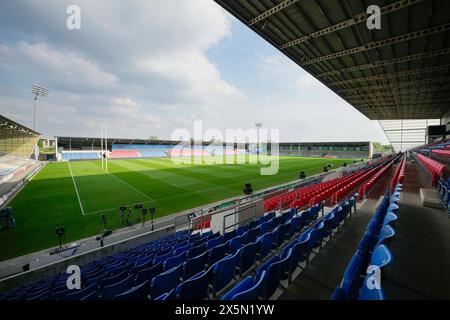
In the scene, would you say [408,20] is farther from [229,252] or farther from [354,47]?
[229,252]

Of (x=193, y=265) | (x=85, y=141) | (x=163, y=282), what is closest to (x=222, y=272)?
(x=193, y=265)

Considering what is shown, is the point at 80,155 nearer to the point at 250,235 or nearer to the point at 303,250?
the point at 250,235

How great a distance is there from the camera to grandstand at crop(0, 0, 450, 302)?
2863 millimetres

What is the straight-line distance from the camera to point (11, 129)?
28625 mm

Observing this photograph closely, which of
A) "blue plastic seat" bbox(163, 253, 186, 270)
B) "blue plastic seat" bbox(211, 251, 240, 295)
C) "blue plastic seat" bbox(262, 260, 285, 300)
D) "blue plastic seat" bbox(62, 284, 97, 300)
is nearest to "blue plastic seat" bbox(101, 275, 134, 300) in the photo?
"blue plastic seat" bbox(62, 284, 97, 300)

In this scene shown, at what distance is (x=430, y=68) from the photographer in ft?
41.3

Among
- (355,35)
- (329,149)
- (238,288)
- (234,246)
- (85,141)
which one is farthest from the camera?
(329,149)

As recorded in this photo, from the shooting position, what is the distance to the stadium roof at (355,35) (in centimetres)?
739

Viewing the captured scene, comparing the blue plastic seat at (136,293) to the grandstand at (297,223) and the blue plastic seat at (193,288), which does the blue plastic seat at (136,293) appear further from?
the blue plastic seat at (193,288)

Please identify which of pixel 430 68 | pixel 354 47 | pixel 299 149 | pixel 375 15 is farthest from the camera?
pixel 299 149

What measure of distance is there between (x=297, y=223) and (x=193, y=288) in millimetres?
3500

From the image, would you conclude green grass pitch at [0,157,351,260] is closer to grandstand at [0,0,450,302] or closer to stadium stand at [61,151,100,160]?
grandstand at [0,0,450,302]
